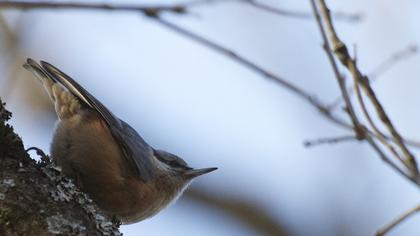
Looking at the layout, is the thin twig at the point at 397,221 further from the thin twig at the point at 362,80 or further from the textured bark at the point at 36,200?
the textured bark at the point at 36,200

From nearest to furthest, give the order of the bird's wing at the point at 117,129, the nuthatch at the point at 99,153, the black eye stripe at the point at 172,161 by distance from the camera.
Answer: the nuthatch at the point at 99,153 < the bird's wing at the point at 117,129 < the black eye stripe at the point at 172,161

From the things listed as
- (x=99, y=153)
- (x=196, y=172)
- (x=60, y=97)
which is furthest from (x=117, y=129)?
(x=196, y=172)

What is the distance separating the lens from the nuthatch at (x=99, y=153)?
3533 mm

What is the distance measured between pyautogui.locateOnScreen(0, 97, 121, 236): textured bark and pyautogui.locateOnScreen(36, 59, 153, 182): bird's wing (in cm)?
130

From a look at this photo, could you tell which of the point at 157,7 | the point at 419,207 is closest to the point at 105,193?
the point at 157,7

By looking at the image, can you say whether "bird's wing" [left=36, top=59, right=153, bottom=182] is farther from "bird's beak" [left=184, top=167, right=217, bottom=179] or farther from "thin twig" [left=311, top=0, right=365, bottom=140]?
"thin twig" [left=311, top=0, right=365, bottom=140]

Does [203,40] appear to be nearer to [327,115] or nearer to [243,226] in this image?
[327,115]

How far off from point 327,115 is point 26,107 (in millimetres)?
3884

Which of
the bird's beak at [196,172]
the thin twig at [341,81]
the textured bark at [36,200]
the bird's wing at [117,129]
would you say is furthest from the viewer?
the bird's beak at [196,172]

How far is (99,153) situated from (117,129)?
28 centimetres

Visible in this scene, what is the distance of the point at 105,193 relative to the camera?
3.55 metres

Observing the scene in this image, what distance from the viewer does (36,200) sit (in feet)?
6.94

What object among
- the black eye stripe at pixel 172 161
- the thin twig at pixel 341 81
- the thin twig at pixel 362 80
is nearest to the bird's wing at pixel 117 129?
the black eye stripe at pixel 172 161

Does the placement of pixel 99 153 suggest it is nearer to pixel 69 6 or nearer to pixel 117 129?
pixel 117 129
